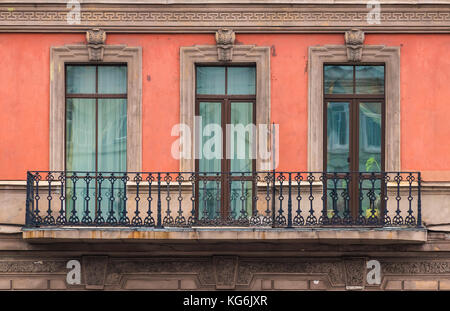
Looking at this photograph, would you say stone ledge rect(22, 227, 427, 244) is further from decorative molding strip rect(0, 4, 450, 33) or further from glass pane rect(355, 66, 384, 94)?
decorative molding strip rect(0, 4, 450, 33)

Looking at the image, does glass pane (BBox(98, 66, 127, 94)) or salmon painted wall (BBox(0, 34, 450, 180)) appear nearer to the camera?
salmon painted wall (BBox(0, 34, 450, 180))

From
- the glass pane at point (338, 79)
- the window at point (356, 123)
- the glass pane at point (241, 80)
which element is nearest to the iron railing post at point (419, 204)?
the window at point (356, 123)

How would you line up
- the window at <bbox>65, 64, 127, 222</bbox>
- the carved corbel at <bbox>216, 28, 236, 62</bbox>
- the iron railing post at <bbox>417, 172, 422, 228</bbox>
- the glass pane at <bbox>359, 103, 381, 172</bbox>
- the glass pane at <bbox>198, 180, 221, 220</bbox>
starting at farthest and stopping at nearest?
1. the window at <bbox>65, 64, 127, 222</bbox>
2. the glass pane at <bbox>359, 103, 381, 172</bbox>
3. the carved corbel at <bbox>216, 28, 236, 62</bbox>
4. the glass pane at <bbox>198, 180, 221, 220</bbox>
5. the iron railing post at <bbox>417, 172, 422, 228</bbox>

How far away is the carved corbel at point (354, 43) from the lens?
17.3 m

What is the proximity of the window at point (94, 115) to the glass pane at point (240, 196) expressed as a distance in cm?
224

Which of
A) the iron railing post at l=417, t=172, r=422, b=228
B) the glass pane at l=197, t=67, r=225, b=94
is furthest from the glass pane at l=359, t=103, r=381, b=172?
the glass pane at l=197, t=67, r=225, b=94

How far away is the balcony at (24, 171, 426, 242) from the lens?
16.4 metres

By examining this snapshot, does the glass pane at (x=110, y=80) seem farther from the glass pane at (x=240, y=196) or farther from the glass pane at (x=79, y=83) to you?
the glass pane at (x=240, y=196)

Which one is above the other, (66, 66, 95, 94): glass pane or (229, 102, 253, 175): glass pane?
(66, 66, 95, 94): glass pane

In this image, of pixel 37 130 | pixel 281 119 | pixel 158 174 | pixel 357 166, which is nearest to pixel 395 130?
pixel 357 166

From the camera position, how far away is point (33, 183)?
16859mm

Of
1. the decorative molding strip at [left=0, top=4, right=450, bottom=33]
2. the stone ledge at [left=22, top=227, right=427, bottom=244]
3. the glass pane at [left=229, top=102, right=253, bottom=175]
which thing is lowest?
the stone ledge at [left=22, top=227, right=427, bottom=244]

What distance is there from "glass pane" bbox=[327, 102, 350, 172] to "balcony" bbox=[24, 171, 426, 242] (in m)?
0.29

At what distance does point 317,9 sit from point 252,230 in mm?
4238
